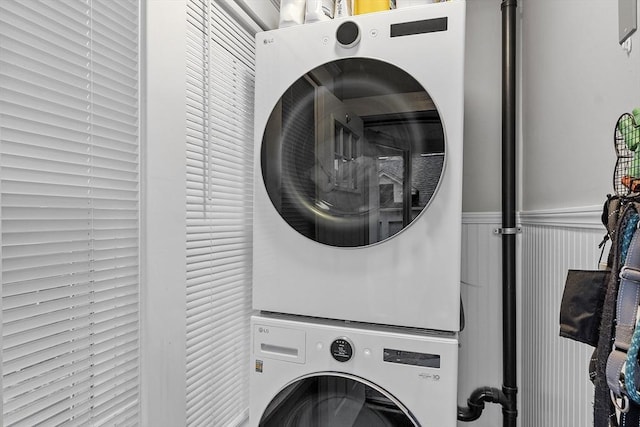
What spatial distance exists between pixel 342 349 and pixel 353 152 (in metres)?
0.62

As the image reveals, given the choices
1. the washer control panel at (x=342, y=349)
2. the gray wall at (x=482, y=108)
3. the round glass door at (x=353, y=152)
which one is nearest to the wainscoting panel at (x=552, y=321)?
the gray wall at (x=482, y=108)

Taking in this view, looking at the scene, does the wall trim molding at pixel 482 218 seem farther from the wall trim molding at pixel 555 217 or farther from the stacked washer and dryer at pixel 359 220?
the stacked washer and dryer at pixel 359 220

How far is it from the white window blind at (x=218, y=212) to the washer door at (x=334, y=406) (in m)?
0.26

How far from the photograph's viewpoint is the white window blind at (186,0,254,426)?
122 cm

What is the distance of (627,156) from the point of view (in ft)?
1.84

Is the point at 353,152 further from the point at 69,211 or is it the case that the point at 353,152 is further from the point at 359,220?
the point at 69,211

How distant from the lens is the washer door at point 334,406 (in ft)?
3.71

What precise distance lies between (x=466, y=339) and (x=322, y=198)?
103cm

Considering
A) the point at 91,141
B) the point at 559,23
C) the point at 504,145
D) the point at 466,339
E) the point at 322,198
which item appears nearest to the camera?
the point at 91,141

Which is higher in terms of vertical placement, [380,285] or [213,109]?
[213,109]

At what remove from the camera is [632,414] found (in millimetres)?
459

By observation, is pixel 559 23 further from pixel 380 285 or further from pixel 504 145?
pixel 380 285

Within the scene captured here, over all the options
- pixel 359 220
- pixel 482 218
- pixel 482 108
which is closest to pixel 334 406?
pixel 359 220

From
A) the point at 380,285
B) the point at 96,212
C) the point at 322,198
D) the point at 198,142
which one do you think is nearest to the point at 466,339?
the point at 380,285
